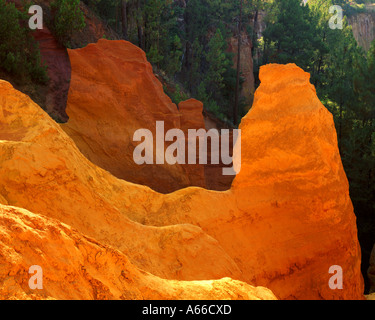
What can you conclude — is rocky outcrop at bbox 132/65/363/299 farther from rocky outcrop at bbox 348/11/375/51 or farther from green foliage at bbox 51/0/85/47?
rocky outcrop at bbox 348/11/375/51

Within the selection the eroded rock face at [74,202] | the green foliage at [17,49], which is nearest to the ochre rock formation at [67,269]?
the eroded rock face at [74,202]

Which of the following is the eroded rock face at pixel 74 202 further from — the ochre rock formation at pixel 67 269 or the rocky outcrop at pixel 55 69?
the rocky outcrop at pixel 55 69

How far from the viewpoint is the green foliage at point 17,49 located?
484 inches

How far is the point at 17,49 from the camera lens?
515 inches

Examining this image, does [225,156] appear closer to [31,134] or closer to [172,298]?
[31,134]

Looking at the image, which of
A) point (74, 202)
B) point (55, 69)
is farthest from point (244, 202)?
point (55, 69)

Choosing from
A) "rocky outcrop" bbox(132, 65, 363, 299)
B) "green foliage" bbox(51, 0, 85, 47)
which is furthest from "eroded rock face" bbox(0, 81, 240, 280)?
"green foliage" bbox(51, 0, 85, 47)

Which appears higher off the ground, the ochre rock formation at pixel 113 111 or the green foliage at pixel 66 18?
the green foliage at pixel 66 18

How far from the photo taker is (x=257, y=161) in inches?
289

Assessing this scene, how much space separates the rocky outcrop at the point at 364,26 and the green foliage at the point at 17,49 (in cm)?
4362

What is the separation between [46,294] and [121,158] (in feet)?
23.8

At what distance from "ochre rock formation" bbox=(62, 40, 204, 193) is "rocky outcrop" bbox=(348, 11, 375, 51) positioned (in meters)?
44.3

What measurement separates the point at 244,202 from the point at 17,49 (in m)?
9.76

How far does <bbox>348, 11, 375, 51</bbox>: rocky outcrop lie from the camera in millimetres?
48094
